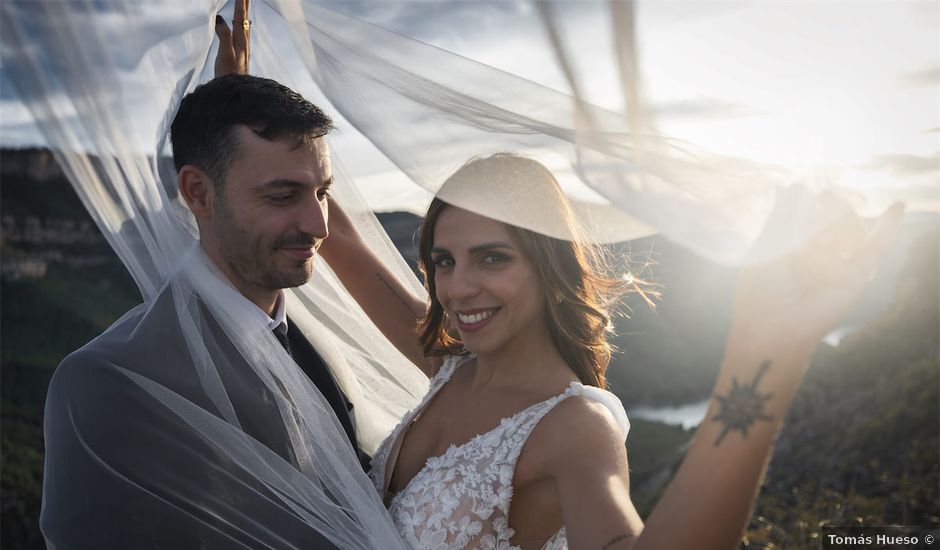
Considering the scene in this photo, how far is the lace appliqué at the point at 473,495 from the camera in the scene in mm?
2408

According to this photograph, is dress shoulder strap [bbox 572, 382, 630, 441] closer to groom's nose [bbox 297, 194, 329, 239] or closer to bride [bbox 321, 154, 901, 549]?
bride [bbox 321, 154, 901, 549]

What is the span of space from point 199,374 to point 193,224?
59cm

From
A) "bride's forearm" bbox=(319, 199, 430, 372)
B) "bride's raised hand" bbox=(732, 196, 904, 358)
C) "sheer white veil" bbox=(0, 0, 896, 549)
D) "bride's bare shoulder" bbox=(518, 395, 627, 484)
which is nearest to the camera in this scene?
"bride's raised hand" bbox=(732, 196, 904, 358)

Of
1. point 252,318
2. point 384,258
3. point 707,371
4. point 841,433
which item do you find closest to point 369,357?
point 384,258

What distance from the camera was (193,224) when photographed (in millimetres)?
2643

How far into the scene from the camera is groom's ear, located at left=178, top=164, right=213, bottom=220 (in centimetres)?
257

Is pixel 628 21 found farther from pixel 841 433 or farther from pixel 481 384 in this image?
pixel 841 433

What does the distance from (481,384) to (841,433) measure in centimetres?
410

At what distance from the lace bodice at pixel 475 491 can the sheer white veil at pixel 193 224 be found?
19cm

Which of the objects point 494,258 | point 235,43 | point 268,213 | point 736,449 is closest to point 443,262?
point 494,258

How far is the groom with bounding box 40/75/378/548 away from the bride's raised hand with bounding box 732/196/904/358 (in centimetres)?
147

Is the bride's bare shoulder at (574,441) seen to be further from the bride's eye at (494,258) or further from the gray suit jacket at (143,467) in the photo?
the gray suit jacket at (143,467)

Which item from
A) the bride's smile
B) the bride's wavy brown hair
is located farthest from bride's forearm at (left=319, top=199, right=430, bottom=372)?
the bride's smile

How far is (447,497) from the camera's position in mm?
2463
